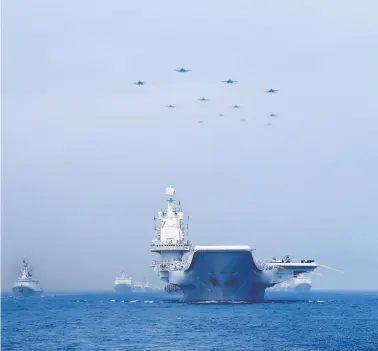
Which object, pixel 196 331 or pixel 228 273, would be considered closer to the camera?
pixel 196 331

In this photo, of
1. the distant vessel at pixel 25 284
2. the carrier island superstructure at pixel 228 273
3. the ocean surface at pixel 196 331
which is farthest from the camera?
the distant vessel at pixel 25 284

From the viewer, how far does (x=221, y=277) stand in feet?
317

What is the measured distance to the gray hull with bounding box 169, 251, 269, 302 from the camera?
94.1m

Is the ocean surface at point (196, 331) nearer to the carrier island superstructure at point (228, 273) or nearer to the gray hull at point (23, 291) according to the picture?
the carrier island superstructure at point (228, 273)

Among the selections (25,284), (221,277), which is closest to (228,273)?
(221,277)

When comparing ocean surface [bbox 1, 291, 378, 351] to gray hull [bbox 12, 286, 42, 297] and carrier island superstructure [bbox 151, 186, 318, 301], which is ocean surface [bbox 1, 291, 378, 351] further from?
gray hull [bbox 12, 286, 42, 297]

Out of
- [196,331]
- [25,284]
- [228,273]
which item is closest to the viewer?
[196,331]

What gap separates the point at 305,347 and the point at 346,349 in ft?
8.57

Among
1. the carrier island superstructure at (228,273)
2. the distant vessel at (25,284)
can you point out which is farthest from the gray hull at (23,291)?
the carrier island superstructure at (228,273)

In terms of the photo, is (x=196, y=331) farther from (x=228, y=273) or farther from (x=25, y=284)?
(x=25, y=284)

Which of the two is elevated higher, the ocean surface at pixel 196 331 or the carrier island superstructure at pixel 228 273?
the carrier island superstructure at pixel 228 273

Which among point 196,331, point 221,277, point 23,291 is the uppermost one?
point 23,291

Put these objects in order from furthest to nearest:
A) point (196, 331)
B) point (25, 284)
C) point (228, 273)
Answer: point (25, 284) < point (228, 273) < point (196, 331)

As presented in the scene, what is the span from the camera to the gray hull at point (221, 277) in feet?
309
